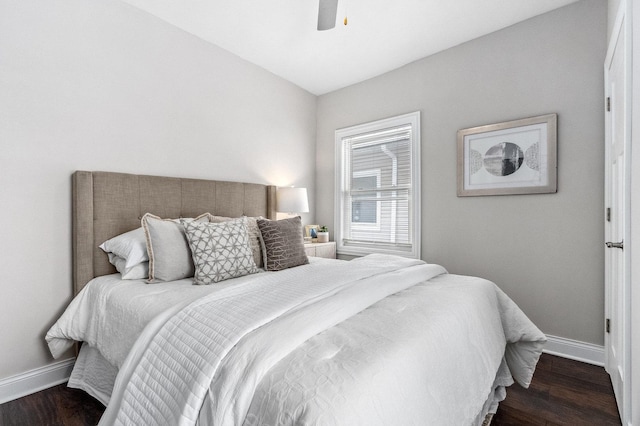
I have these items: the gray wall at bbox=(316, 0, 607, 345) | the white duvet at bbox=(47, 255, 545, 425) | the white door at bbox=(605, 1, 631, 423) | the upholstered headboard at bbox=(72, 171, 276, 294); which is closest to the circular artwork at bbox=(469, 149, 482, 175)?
the gray wall at bbox=(316, 0, 607, 345)

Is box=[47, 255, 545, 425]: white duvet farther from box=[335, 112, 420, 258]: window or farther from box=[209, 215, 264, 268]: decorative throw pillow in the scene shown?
box=[335, 112, 420, 258]: window

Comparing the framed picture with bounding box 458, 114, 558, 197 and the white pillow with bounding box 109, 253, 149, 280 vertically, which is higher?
the framed picture with bounding box 458, 114, 558, 197

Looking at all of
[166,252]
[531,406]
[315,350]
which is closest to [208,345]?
[315,350]

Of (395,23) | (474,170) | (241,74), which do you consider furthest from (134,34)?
(474,170)

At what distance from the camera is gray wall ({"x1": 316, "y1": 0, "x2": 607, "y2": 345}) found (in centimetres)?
231

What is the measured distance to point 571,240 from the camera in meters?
2.38

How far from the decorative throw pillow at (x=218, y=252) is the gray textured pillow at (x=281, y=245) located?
221 mm

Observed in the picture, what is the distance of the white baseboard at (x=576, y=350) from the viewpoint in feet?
7.50

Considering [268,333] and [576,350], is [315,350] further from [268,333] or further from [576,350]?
[576,350]

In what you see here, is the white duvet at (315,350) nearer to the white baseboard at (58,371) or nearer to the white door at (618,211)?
the white door at (618,211)

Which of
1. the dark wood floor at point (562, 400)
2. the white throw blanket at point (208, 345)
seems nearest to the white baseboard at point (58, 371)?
the dark wood floor at point (562, 400)

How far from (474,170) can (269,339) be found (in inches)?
97.7

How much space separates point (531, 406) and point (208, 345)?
73.1 inches

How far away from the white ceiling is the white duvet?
2026 millimetres
